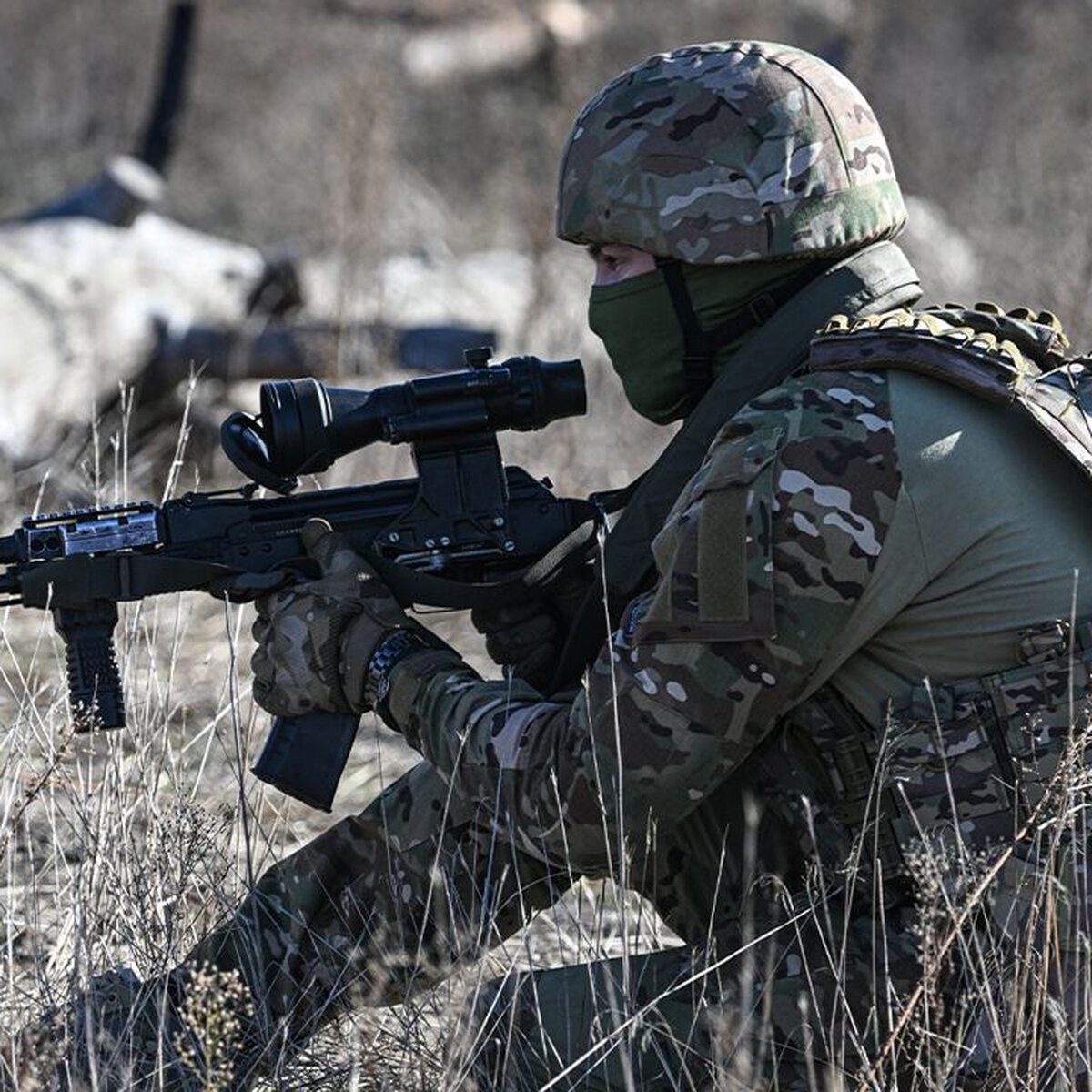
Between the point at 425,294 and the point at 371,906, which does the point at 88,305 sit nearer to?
the point at 425,294

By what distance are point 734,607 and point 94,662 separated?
1.27 metres

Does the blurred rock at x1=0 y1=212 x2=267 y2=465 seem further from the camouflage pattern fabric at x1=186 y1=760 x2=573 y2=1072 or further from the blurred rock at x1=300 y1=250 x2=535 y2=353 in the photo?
the camouflage pattern fabric at x1=186 y1=760 x2=573 y2=1072

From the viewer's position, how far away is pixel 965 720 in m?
2.71

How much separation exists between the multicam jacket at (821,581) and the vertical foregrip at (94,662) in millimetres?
900

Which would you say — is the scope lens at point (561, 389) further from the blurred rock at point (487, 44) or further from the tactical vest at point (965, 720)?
the blurred rock at point (487, 44)

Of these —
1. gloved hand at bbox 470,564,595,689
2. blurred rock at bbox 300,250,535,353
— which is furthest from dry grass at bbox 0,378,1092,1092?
blurred rock at bbox 300,250,535,353

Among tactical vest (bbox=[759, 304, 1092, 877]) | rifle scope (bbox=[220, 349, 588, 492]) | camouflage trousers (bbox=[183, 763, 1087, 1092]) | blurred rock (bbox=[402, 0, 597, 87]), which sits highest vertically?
blurred rock (bbox=[402, 0, 597, 87])

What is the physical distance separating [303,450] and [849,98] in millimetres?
1089

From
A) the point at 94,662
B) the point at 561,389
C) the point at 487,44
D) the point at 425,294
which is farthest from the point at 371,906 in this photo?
the point at 487,44

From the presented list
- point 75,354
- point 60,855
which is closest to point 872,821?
point 60,855

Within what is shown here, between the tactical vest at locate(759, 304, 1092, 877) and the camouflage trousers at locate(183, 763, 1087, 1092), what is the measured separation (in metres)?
0.13

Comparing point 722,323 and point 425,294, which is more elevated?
point 425,294

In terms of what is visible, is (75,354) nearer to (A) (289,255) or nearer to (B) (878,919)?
(A) (289,255)

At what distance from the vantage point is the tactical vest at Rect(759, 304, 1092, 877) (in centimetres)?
269
